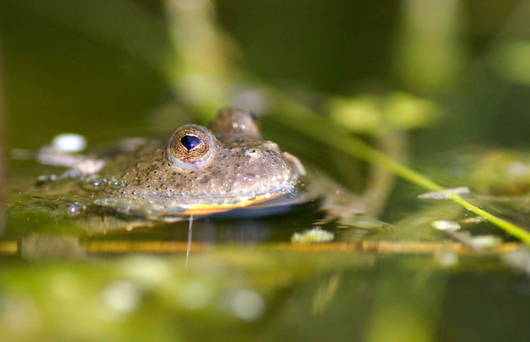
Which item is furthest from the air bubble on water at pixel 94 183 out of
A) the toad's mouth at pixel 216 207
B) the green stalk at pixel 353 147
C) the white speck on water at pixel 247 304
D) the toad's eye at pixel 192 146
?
the green stalk at pixel 353 147

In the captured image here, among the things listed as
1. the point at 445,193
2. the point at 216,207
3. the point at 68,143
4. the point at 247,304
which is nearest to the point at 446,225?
the point at 445,193

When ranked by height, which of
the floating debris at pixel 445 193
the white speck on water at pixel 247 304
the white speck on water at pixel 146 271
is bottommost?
the white speck on water at pixel 247 304

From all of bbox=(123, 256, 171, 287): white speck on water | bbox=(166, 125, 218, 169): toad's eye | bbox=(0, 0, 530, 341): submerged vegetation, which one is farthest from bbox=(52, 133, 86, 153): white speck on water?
bbox=(123, 256, 171, 287): white speck on water

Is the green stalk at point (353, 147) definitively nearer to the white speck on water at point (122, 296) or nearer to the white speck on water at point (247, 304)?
the white speck on water at point (247, 304)

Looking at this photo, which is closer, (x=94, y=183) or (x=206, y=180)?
(x=206, y=180)

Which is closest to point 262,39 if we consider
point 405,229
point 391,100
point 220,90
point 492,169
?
point 220,90

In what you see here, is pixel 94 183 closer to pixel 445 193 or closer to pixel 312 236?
pixel 312 236
